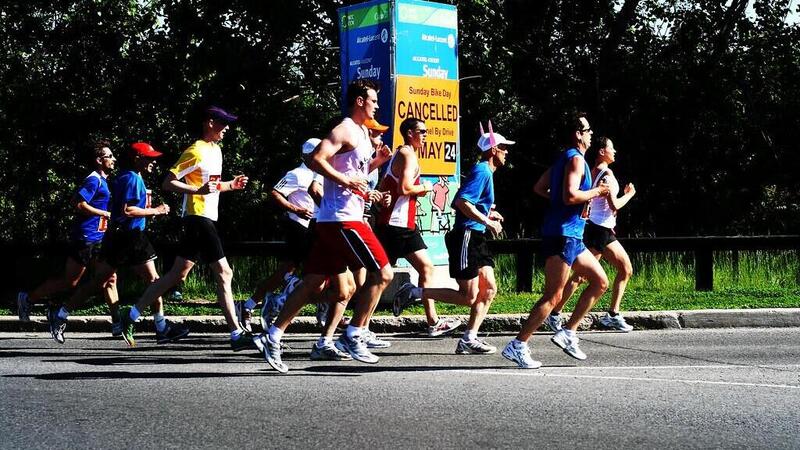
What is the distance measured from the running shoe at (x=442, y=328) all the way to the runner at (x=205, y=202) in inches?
91.2

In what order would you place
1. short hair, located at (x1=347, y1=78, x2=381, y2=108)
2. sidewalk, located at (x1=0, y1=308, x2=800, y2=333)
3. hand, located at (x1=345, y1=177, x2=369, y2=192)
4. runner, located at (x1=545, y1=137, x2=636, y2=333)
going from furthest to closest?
sidewalk, located at (x1=0, y1=308, x2=800, y2=333) → runner, located at (x1=545, y1=137, x2=636, y2=333) → short hair, located at (x1=347, y1=78, x2=381, y2=108) → hand, located at (x1=345, y1=177, x2=369, y2=192)

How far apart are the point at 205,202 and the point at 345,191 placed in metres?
1.55

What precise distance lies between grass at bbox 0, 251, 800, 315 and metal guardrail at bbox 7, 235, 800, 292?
0.88 feet

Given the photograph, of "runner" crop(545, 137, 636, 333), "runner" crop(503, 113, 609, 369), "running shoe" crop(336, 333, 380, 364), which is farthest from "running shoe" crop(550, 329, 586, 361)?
"runner" crop(545, 137, 636, 333)

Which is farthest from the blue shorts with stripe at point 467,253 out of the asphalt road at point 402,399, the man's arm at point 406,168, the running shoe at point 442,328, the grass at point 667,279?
the grass at point 667,279

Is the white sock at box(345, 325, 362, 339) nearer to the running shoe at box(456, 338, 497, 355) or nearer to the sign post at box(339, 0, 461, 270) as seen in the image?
the running shoe at box(456, 338, 497, 355)

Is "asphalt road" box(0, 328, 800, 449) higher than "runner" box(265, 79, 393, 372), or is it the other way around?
"runner" box(265, 79, 393, 372)

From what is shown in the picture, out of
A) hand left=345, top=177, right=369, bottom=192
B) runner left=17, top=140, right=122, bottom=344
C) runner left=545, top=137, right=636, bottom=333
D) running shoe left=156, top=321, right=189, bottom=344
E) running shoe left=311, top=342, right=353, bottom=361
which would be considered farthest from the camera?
runner left=545, top=137, right=636, bottom=333

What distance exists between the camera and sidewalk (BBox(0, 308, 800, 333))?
1193 centimetres

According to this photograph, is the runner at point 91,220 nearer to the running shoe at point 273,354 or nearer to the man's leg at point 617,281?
the running shoe at point 273,354

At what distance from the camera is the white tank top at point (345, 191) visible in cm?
852

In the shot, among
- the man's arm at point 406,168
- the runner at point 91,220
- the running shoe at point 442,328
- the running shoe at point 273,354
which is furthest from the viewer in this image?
the running shoe at point 442,328

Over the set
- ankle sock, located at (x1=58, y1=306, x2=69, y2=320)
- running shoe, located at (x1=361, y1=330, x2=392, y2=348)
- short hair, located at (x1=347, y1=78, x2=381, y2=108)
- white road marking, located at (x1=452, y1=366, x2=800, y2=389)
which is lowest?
white road marking, located at (x1=452, y1=366, x2=800, y2=389)

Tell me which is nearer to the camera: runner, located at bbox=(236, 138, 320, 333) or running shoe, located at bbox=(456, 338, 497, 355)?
running shoe, located at bbox=(456, 338, 497, 355)
